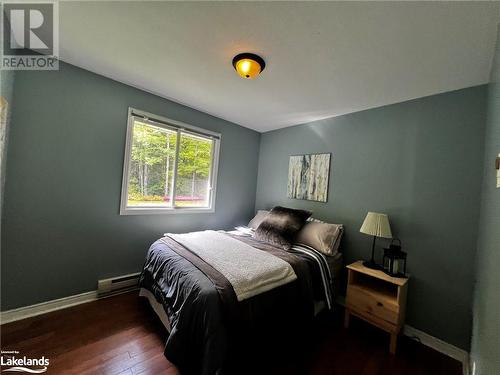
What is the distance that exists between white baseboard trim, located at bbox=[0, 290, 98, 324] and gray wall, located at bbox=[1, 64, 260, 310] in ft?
0.18

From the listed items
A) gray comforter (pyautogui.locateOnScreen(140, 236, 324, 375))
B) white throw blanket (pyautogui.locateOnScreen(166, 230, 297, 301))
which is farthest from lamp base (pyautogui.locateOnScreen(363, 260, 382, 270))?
white throw blanket (pyautogui.locateOnScreen(166, 230, 297, 301))

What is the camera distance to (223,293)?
1.34 m

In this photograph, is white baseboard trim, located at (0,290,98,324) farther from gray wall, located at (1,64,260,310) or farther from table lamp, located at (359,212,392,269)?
table lamp, located at (359,212,392,269)

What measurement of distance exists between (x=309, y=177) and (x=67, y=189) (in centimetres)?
286

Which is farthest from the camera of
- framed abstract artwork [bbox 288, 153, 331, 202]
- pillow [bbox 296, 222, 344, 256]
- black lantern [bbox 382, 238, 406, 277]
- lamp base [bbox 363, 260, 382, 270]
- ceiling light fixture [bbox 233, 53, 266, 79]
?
framed abstract artwork [bbox 288, 153, 331, 202]

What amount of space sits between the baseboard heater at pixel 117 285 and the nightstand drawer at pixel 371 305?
2409 mm

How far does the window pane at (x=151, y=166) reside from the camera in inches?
94.6

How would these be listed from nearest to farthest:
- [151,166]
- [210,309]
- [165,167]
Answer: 1. [210,309]
2. [151,166]
3. [165,167]

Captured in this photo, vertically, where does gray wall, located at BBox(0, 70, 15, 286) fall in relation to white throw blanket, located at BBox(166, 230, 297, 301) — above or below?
above

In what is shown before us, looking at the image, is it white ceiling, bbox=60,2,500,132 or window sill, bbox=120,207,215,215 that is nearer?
white ceiling, bbox=60,2,500,132

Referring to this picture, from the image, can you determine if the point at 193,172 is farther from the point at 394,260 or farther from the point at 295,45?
the point at 394,260

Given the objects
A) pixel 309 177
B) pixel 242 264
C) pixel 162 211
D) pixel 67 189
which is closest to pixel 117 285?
pixel 162 211

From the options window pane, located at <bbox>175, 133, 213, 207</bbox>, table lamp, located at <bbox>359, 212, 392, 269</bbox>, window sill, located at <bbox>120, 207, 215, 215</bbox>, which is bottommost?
window sill, located at <bbox>120, 207, 215, 215</bbox>

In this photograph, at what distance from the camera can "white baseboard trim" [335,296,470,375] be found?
163cm
